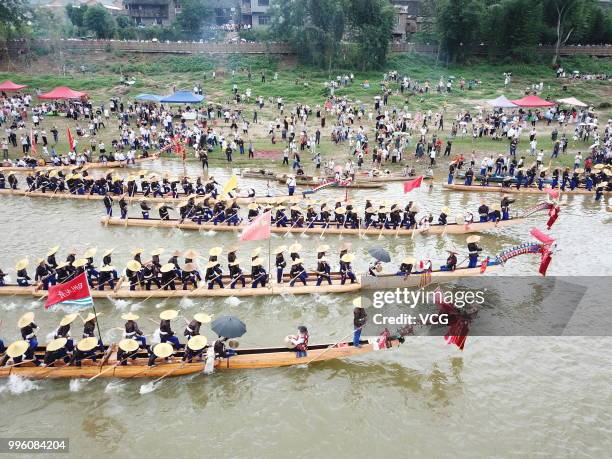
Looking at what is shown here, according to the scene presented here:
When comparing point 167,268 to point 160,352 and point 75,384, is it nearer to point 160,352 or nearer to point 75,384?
point 160,352

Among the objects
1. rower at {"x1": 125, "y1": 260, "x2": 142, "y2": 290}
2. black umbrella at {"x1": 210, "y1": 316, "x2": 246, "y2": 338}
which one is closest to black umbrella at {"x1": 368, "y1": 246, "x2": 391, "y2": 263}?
black umbrella at {"x1": 210, "y1": 316, "x2": 246, "y2": 338}

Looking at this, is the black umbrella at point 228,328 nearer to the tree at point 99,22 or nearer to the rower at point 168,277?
the rower at point 168,277

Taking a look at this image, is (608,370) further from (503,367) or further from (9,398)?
(9,398)

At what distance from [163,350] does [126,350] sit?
33.7 inches

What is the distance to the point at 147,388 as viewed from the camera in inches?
458

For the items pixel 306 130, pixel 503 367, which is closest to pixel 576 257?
pixel 503 367

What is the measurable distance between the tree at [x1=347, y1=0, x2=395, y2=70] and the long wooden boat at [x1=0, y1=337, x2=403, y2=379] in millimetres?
46320

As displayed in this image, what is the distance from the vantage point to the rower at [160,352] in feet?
37.6

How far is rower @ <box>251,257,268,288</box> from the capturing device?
15.6 m

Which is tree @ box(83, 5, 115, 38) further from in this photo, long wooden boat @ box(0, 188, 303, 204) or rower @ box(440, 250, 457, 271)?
rower @ box(440, 250, 457, 271)

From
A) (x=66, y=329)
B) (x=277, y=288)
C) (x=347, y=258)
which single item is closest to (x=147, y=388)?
(x=66, y=329)

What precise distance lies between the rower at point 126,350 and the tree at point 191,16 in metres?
62.2

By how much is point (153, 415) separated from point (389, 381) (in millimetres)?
5831

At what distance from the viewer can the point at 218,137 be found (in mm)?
35438
